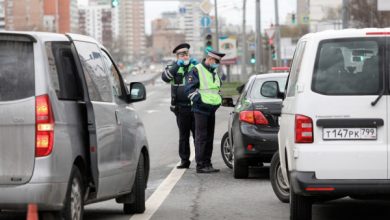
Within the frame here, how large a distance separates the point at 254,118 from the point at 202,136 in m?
1.64

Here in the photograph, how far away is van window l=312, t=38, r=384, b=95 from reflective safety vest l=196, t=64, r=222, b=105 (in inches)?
255

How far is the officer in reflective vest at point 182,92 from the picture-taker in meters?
15.8

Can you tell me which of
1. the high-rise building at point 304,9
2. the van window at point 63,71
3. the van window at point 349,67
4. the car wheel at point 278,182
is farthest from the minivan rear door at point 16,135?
the high-rise building at point 304,9

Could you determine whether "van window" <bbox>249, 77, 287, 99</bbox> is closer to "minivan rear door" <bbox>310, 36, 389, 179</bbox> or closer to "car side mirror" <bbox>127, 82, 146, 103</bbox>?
"car side mirror" <bbox>127, 82, 146, 103</bbox>

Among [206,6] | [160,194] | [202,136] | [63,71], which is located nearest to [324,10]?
[206,6]

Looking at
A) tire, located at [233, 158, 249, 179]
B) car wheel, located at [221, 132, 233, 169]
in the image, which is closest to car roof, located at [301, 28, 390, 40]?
tire, located at [233, 158, 249, 179]

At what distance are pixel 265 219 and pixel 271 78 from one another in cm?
479

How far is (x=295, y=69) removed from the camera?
956cm

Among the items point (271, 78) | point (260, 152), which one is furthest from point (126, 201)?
point (271, 78)

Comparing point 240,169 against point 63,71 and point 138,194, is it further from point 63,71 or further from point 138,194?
point 63,71

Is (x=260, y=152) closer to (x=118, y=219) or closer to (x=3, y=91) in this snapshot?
(x=118, y=219)

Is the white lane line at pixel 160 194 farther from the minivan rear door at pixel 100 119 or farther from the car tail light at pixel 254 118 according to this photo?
the car tail light at pixel 254 118

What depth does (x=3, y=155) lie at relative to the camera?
7895mm

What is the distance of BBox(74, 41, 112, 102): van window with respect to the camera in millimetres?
9088
